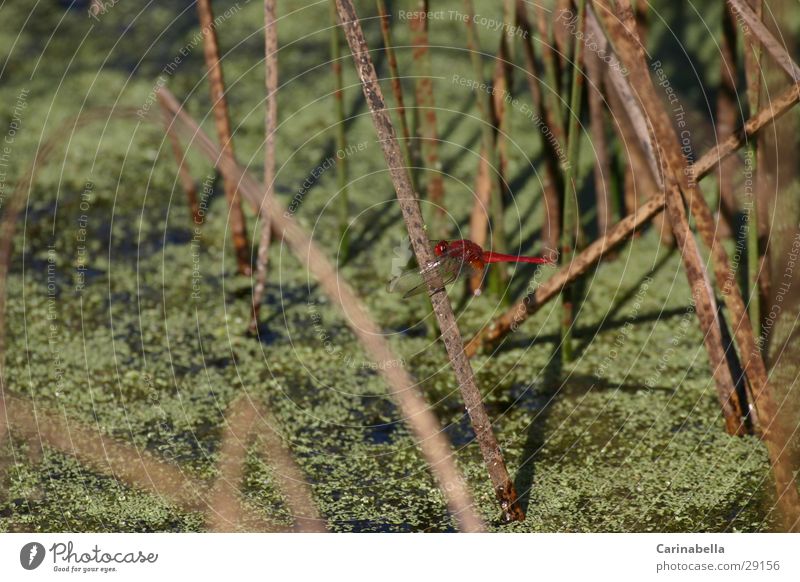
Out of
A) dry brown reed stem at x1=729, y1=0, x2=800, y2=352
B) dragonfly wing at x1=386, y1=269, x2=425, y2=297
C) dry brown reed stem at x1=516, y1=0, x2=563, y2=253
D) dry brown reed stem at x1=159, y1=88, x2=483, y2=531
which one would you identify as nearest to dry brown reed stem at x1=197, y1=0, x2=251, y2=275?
dry brown reed stem at x1=159, y1=88, x2=483, y2=531


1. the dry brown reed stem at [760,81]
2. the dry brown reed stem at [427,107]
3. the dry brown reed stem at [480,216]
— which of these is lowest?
the dry brown reed stem at [760,81]

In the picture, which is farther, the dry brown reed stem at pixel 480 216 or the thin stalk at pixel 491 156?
the dry brown reed stem at pixel 480 216

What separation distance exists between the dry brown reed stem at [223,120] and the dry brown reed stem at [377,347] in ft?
0.17

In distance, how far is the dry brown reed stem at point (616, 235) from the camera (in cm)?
229

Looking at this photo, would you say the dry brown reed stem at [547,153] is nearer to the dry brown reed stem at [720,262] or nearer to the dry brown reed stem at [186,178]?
the dry brown reed stem at [720,262]

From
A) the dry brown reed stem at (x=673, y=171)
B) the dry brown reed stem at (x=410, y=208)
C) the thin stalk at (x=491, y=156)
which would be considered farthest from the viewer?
the thin stalk at (x=491, y=156)

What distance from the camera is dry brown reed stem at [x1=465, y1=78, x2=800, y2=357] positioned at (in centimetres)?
229

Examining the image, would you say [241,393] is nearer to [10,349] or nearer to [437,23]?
[10,349]

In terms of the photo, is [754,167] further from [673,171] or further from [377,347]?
[377,347]

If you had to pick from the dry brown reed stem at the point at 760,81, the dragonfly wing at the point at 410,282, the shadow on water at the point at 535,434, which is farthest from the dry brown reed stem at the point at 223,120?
the dry brown reed stem at the point at 760,81

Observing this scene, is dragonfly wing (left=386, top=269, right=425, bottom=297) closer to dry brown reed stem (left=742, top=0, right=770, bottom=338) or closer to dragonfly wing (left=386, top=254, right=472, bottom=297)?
dragonfly wing (left=386, top=254, right=472, bottom=297)

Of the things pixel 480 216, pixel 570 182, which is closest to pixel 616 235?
pixel 570 182

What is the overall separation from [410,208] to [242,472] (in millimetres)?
750

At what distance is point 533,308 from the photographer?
2.70m
